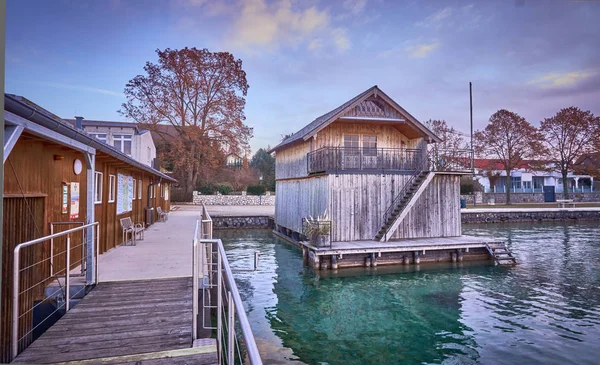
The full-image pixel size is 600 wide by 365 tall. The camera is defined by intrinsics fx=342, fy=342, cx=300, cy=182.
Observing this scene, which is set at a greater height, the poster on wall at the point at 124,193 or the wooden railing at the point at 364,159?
the wooden railing at the point at 364,159

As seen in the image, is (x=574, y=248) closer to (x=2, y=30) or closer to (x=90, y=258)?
(x=90, y=258)

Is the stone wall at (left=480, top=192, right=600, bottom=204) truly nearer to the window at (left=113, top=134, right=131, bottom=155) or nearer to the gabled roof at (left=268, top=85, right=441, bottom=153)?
the gabled roof at (left=268, top=85, right=441, bottom=153)

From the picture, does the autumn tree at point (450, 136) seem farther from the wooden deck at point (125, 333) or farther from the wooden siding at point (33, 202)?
the wooden deck at point (125, 333)

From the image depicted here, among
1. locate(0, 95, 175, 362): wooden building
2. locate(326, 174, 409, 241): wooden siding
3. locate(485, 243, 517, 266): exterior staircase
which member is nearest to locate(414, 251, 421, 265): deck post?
locate(326, 174, 409, 241): wooden siding

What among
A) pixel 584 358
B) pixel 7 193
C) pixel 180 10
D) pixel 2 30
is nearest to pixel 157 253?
pixel 7 193

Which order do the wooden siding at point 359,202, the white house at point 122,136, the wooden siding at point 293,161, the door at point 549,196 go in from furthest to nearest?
the door at point 549,196, the white house at point 122,136, the wooden siding at point 293,161, the wooden siding at point 359,202

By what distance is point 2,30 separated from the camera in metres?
2.14

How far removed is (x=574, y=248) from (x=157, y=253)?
70.1ft

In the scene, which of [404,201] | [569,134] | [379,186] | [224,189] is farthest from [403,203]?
[569,134]

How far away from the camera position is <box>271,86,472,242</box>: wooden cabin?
1597cm

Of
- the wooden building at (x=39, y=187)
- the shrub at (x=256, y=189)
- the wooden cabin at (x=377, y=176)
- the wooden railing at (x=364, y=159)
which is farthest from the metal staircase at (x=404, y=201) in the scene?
the shrub at (x=256, y=189)

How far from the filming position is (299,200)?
19.9 m

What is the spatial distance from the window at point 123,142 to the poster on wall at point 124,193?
40.9 feet

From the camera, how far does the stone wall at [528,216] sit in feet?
104
